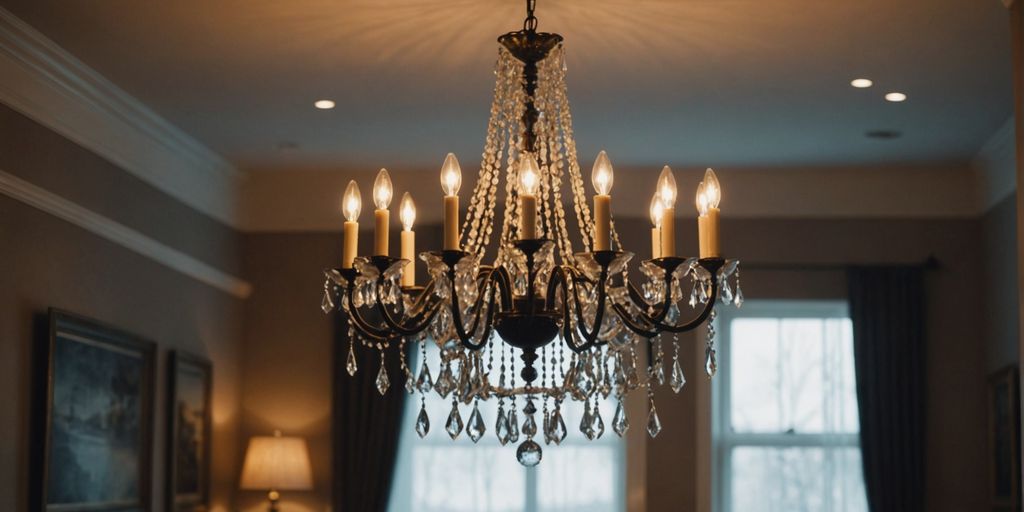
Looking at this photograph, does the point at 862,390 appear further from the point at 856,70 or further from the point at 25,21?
the point at 25,21

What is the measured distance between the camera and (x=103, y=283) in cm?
643

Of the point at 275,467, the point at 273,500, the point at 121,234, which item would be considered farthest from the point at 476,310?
the point at 273,500

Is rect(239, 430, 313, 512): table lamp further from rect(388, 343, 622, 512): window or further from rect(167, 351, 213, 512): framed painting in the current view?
rect(388, 343, 622, 512): window

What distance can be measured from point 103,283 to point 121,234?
0.94ft

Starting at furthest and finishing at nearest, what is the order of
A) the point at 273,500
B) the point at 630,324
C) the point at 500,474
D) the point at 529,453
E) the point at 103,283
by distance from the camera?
the point at 500,474, the point at 273,500, the point at 103,283, the point at 529,453, the point at 630,324

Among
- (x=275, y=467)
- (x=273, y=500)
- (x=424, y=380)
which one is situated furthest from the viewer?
(x=273, y=500)

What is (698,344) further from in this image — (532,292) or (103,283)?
(532,292)

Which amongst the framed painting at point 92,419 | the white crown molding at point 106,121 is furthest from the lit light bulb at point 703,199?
the framed painting at point 92,419

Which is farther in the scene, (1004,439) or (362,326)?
(1004,439)

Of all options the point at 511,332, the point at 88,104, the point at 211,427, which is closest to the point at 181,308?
the point at 211,427

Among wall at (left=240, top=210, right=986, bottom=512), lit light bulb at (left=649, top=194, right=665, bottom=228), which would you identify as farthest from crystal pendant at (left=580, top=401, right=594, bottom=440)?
wall at (left=240, top=210, right=986, bottom=512)

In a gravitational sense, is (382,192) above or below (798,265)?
below

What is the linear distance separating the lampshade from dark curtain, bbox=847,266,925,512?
118 inches

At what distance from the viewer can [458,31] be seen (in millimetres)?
5492
